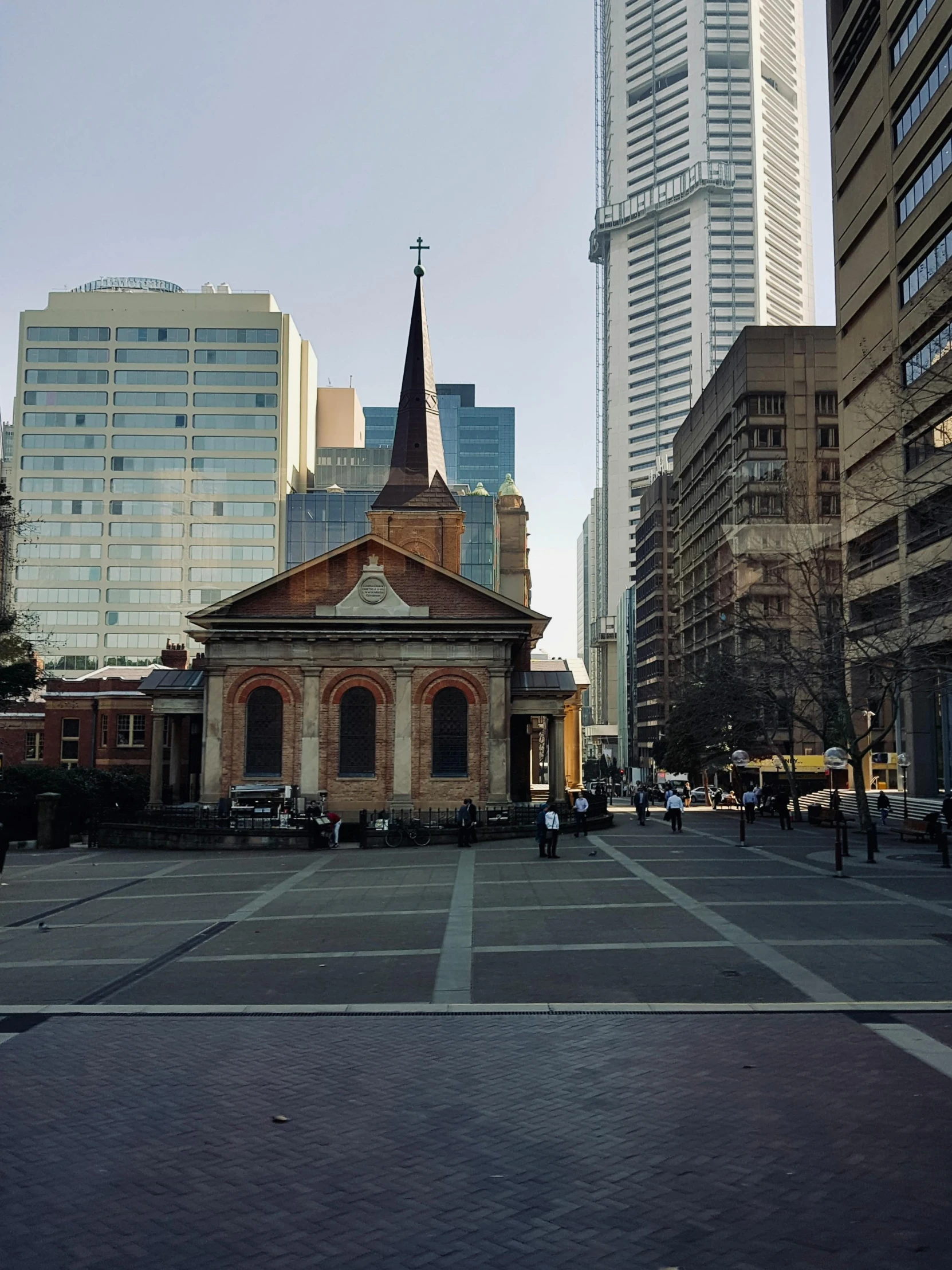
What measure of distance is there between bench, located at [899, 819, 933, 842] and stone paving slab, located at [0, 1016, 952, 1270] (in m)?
21.6

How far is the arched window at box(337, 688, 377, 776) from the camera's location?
1779 inches

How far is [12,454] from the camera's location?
11362 cm

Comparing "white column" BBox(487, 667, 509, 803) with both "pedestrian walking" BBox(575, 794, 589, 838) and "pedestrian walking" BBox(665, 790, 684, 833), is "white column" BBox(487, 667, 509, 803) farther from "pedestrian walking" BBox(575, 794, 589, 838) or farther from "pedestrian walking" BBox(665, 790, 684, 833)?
"pedestrian walking" BBox(665, 790, 684, 833)

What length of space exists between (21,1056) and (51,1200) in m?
3.85

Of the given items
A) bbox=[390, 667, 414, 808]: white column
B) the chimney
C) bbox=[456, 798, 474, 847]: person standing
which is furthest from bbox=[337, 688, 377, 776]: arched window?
the chimney

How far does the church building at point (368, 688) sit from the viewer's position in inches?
1761

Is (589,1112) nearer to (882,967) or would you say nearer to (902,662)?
(882,967)

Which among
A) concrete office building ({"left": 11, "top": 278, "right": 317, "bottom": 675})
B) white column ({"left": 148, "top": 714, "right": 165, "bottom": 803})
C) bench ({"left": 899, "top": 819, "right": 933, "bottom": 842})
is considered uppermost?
concrete office building ({"left": 11, "top": 278, "right": 317, "bottom": 675})

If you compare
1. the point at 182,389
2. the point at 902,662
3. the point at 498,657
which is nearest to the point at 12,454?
the point at 182,389

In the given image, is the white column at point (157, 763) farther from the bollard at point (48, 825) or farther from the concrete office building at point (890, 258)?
the concrete office building at point (890, 258)

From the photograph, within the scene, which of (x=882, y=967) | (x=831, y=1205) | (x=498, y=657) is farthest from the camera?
(x=498, y=657)

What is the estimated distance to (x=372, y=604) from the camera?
46.0 metres

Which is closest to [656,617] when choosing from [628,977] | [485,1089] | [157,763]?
[157,763]

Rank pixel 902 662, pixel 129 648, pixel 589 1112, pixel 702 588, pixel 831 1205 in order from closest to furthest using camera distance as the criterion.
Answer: pixel 831 1205
pixel 589 1112
pixel 902 662
pixel 702 588
pixel 129 648
